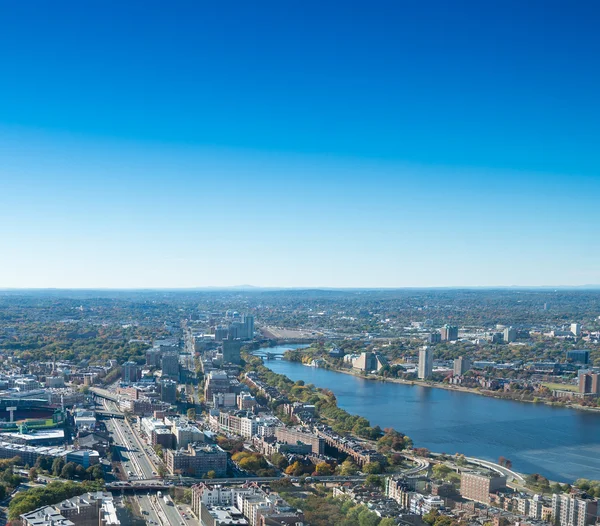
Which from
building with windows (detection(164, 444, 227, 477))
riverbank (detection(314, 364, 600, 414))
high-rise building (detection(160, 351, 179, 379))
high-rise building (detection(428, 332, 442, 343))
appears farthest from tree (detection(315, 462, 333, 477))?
high-rise building (detection(428, 332, 442, 343))

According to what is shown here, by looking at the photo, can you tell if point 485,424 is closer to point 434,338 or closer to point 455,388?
point 455,388

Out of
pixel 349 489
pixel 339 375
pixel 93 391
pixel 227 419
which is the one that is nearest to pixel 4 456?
pixel 227 419

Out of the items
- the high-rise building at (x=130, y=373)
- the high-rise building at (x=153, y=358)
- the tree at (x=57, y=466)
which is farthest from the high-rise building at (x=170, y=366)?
the tree at (x=57, y=466)

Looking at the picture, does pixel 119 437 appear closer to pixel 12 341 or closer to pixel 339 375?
pixel 339 375

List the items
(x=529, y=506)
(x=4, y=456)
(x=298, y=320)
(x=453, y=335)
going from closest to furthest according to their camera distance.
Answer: (x=529, y=506), (x=4, y=456), (x=453, y=335), (x=298, y=320)

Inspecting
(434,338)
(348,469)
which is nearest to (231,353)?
(434,338)

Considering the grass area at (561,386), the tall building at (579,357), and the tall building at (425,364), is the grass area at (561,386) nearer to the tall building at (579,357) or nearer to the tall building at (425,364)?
the tall building at (425,364)
